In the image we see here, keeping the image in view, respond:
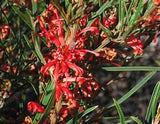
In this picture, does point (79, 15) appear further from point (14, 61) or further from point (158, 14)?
point (14, 61)

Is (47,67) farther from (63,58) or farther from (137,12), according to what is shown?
(137,12)

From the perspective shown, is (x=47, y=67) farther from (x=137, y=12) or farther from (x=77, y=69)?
(x=137, y=12)

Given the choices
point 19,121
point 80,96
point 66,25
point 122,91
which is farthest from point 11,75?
point 122,91

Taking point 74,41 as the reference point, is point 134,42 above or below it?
below

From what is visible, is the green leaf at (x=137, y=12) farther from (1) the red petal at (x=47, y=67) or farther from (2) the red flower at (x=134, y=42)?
(1) the red petal at (x=47, y=67)

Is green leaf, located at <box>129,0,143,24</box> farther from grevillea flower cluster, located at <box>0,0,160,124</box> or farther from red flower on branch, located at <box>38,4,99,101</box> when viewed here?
red flower on branch, located at <box>38,4,99,101</box>

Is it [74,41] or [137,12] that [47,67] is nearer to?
[74,41]

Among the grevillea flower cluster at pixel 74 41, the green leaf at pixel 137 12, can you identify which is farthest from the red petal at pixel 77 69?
the green leaf at pixel 137 12

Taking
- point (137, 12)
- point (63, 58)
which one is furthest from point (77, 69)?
point (137, 12)

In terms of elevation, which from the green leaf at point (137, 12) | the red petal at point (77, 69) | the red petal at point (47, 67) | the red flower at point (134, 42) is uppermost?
the green leaf at point (137, 12)

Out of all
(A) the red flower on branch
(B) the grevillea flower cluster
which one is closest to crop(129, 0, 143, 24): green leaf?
(B) the grevillea flower cluster

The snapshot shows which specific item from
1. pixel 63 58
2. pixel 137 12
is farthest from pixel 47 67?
pixel 137 12

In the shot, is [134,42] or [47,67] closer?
[47,67]
